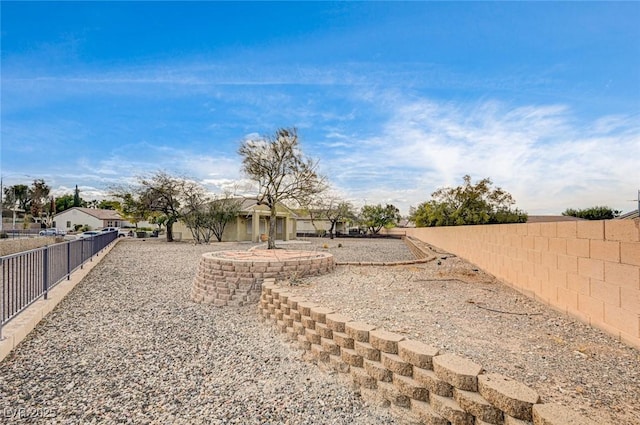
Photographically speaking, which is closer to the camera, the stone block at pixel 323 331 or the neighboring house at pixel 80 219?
the stone block at pixel 323 331

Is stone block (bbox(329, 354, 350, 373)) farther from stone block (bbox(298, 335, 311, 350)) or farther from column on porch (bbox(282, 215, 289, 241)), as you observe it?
column on porch (bbox(282, 215, 289, 241))

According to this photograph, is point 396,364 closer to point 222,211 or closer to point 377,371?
point 377,371

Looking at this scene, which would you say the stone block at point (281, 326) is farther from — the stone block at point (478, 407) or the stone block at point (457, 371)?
the stone block at point (478, 407)

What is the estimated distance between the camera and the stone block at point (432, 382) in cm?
277

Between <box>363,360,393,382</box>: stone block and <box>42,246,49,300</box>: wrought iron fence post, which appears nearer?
<box>363,360,393,382</box>: stone block

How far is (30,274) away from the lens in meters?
5.62

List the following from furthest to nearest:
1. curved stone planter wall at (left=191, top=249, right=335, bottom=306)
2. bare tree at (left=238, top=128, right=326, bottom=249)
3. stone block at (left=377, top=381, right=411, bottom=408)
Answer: bare tree at (left=238, top=128, right=326, bottom=249) → curved stone planter wall at (left=191, top=249, right=335, bottom=306) → stone block at (left=377, top=381, right=411, bottom=408)

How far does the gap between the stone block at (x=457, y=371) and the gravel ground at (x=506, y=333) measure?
0.34 m

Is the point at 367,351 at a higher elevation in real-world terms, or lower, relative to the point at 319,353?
higher

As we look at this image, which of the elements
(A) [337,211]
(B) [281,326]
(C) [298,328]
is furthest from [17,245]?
(A) [337,211]

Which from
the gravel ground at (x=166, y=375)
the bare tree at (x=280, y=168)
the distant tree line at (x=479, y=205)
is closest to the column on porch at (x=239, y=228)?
the bare tree at (x=280, y=168)

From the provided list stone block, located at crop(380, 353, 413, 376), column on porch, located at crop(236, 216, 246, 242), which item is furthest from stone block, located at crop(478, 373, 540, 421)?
column on porch, located at crop(236, 216, 246, 242)

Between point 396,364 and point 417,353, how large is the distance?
10.9 inches

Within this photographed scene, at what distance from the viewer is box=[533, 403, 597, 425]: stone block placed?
2.07 metres
